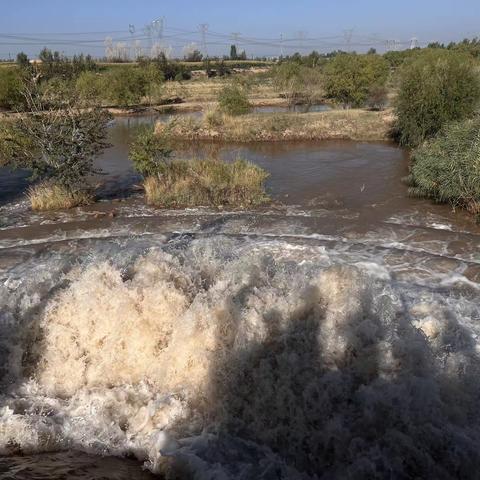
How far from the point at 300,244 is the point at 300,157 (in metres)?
10.3

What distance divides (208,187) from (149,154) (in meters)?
2.07

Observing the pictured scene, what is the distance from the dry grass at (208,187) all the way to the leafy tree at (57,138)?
1847 mm

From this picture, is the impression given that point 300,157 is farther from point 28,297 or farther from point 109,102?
point 109,102

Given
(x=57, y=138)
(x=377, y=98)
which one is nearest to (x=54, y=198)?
(x=57, y=138)

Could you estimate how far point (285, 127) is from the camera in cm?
2473

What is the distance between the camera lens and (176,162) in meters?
14.8

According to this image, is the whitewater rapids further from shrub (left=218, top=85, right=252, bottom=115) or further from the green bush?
shrub (left=218, top=85, right=252, bottom=115)

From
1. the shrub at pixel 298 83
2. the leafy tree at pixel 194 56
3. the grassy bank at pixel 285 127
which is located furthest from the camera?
the leafy tree at pixel 194 56

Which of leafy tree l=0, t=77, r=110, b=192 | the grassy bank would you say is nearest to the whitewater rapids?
leafy tree l=0, t=77, r=110, b=192

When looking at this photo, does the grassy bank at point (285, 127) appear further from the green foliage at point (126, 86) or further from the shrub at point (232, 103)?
the green foliage at point (126, 86)

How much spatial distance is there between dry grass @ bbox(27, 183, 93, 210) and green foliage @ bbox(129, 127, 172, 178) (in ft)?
6.04

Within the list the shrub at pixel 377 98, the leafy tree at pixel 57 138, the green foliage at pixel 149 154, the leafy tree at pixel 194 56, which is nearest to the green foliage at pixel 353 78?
the shrub at pixel 377 98

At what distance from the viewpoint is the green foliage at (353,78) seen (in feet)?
98.1

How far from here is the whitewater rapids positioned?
4.87m
